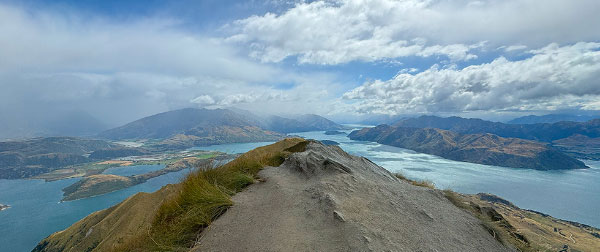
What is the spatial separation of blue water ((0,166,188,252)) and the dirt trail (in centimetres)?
8286

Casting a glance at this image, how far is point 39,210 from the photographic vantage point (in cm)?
12094

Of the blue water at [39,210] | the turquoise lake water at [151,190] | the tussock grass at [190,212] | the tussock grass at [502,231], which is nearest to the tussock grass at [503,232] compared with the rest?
the tussock grass at [502,231]

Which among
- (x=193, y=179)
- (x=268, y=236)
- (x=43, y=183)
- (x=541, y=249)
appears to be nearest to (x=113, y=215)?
(x=193, y=179)

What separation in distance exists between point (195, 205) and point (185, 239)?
126 cm

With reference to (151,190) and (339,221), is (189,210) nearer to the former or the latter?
(339,221)

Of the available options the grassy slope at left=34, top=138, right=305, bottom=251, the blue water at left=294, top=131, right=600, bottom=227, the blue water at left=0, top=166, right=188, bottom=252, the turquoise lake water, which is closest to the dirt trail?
the grassy slope at left=34, top=138, right=305, bottom=251

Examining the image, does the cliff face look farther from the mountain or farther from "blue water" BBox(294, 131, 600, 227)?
"blue water" BBox(294, 131, 600, 227)

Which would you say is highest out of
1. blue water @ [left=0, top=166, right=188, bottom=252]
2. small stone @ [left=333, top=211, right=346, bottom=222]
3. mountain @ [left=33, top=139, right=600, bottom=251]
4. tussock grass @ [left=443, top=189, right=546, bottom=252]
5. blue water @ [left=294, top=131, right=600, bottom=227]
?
small stone @ [left=333, top=211, right=346, bottom=222]

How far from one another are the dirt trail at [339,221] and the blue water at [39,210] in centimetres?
8286

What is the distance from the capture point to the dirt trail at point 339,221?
5348 millimetres

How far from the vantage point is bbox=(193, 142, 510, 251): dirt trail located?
17.5 ft

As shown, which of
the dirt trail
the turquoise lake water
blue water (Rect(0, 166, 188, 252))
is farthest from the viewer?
the turquoise lake water

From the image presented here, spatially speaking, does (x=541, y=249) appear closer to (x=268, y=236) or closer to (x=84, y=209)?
(x=268, y=236)

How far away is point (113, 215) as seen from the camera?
5156 centimetres
